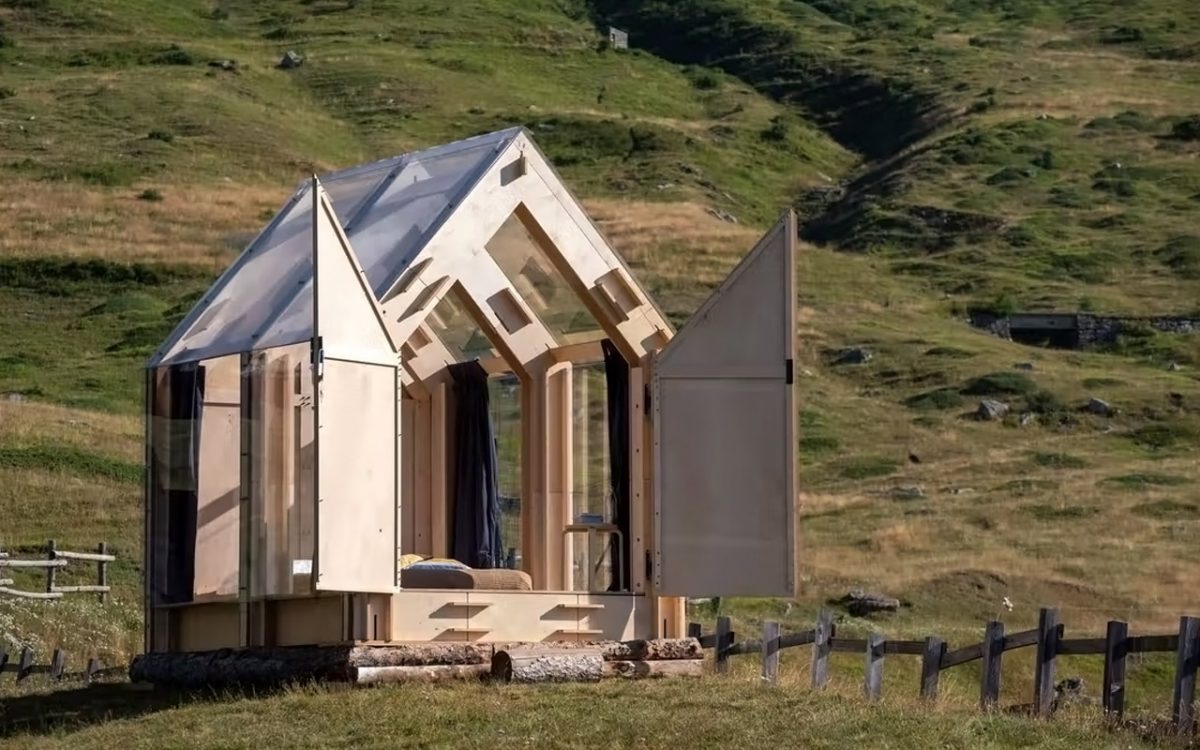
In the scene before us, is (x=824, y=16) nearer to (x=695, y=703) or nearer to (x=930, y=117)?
(x=930, y=117)

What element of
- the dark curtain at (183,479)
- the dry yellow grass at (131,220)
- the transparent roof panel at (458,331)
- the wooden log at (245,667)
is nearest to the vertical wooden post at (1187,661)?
the wooden log at (245,667)

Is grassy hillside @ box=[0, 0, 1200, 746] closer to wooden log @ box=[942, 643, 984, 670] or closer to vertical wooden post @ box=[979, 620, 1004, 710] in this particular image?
vertical wooden post @ box=[979, 620, 1004, 710]

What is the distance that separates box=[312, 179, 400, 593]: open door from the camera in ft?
57.6

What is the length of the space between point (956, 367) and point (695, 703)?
157ft

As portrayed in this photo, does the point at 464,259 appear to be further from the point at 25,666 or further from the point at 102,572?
the point at 102,572

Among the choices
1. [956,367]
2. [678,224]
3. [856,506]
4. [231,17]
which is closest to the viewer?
[856,506]

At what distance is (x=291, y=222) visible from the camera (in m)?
20.5

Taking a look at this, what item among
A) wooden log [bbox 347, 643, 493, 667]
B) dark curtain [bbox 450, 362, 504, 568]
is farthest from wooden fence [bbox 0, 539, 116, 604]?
wooden log [bbox 347, 643, 493, 667]

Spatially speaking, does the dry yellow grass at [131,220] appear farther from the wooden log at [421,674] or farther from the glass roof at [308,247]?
the wooden log at [421,674]

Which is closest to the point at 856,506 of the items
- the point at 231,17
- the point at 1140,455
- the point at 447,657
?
the point at 1140,455

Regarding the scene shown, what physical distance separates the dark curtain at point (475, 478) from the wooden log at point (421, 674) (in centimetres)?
336

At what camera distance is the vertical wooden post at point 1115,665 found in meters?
17.5

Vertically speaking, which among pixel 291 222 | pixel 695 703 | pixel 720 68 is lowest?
pixel 695 703

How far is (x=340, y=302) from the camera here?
709 inches
